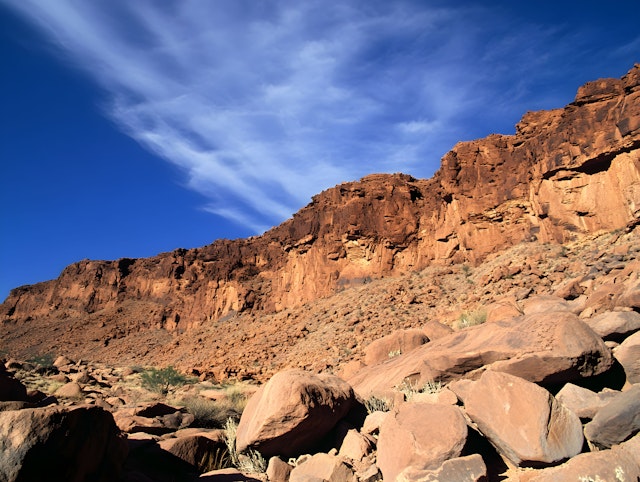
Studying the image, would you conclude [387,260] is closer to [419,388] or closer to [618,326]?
[419,388]

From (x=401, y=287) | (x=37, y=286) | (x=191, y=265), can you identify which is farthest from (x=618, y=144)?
(x=37, y=286)

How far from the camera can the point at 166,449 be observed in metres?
5.12

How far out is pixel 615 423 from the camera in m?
3.49

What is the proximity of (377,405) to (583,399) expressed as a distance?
9.52 feet

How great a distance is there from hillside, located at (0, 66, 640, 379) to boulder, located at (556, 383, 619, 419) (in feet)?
23.9

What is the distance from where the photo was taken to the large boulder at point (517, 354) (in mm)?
4488

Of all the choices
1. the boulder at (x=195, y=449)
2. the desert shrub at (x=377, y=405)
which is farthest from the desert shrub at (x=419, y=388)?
the boulder at (x=195, y=449)

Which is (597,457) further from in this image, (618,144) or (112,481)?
(618,144)

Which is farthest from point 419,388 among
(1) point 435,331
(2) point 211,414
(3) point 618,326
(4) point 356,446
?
(2) point 211,414

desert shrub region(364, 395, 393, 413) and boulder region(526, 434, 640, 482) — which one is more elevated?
desert shrub region(364, 395, 393, 413)

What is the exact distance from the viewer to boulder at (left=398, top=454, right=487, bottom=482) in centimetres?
339

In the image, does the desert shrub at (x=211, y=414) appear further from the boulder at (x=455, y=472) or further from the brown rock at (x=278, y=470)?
the boulder at (x=455, y=472)

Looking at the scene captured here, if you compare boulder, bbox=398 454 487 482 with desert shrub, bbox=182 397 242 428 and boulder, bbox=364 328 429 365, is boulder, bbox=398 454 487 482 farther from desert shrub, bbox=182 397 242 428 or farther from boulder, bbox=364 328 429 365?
boulder, bbox=364 328 429 365

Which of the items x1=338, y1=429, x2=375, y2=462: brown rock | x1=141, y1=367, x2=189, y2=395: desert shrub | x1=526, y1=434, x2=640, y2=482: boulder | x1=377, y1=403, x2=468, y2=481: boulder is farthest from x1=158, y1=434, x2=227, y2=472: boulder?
x1=141, y1=367, x2=189, y2=395: desert shrub
